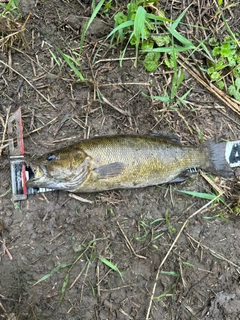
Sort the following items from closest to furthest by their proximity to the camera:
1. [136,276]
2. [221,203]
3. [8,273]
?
[8,273], [136,276], [221,203]

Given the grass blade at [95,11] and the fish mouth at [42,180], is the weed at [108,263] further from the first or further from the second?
the grass blade at [95,11]

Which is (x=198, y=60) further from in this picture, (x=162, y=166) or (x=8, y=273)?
(x=8, y=273)

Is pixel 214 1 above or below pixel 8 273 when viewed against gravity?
above

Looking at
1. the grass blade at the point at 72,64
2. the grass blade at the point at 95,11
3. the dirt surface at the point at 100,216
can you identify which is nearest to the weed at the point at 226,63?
the dirt surface at the point at 100,216

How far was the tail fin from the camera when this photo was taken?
3826mm

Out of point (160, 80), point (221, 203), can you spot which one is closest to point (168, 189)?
point (221, 203)

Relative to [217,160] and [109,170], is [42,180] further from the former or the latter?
[217,160]

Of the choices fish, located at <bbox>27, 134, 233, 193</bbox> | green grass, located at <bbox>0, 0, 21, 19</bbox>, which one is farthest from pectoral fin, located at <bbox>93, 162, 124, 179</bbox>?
green grass, located at <bbox>0, 0, 21, 19</bbox>

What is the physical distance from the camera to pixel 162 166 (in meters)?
3.54

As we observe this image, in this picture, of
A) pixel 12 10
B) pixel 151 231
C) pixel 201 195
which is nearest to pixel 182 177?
pixel 201 195

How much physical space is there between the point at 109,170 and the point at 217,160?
1363 millimetres

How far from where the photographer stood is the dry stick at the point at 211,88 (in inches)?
160

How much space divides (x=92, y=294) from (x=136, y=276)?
0.53m

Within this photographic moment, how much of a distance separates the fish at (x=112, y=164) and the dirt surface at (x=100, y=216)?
299mm
